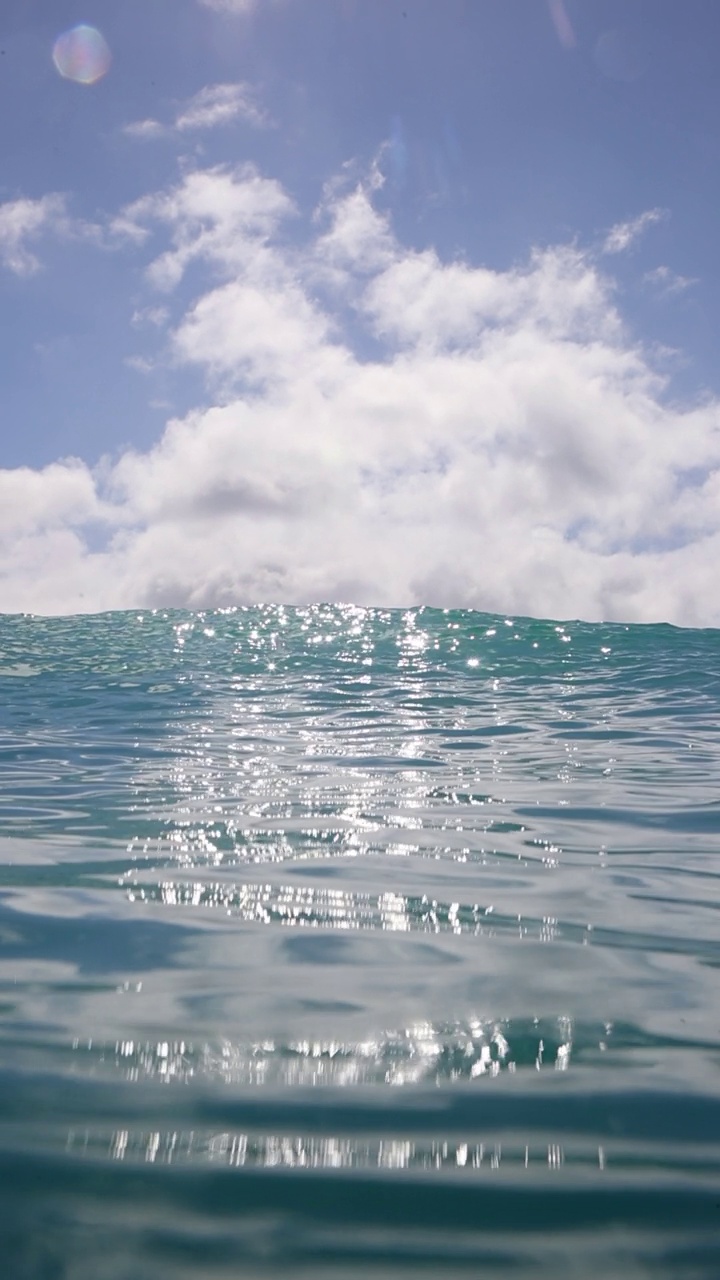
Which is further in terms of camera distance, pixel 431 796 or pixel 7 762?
pixel 7 762

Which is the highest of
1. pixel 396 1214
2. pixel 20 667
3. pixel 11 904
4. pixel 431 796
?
pixel 20 667

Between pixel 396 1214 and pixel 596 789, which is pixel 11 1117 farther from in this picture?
pixel 596 789

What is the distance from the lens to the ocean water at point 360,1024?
5.09ft

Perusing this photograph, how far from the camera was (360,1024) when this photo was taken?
235cm

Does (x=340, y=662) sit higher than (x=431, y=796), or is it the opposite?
(x=340, y=662)

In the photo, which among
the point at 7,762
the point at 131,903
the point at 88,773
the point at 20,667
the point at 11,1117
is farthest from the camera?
the point at 20,667

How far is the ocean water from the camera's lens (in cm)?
155

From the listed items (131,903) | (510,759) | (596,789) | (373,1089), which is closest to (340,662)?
(510,759)

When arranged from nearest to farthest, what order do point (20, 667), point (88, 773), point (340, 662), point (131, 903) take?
point (131, 903)
point (88, 773)
point (20, 667)
point (340, 662)

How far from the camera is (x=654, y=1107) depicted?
1953 mm

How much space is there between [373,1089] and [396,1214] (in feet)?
1.35

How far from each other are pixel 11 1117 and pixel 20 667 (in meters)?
15.9

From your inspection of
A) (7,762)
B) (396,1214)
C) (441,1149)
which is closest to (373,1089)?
(441,1149)

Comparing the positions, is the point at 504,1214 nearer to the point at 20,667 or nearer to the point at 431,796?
the point at 431,796
